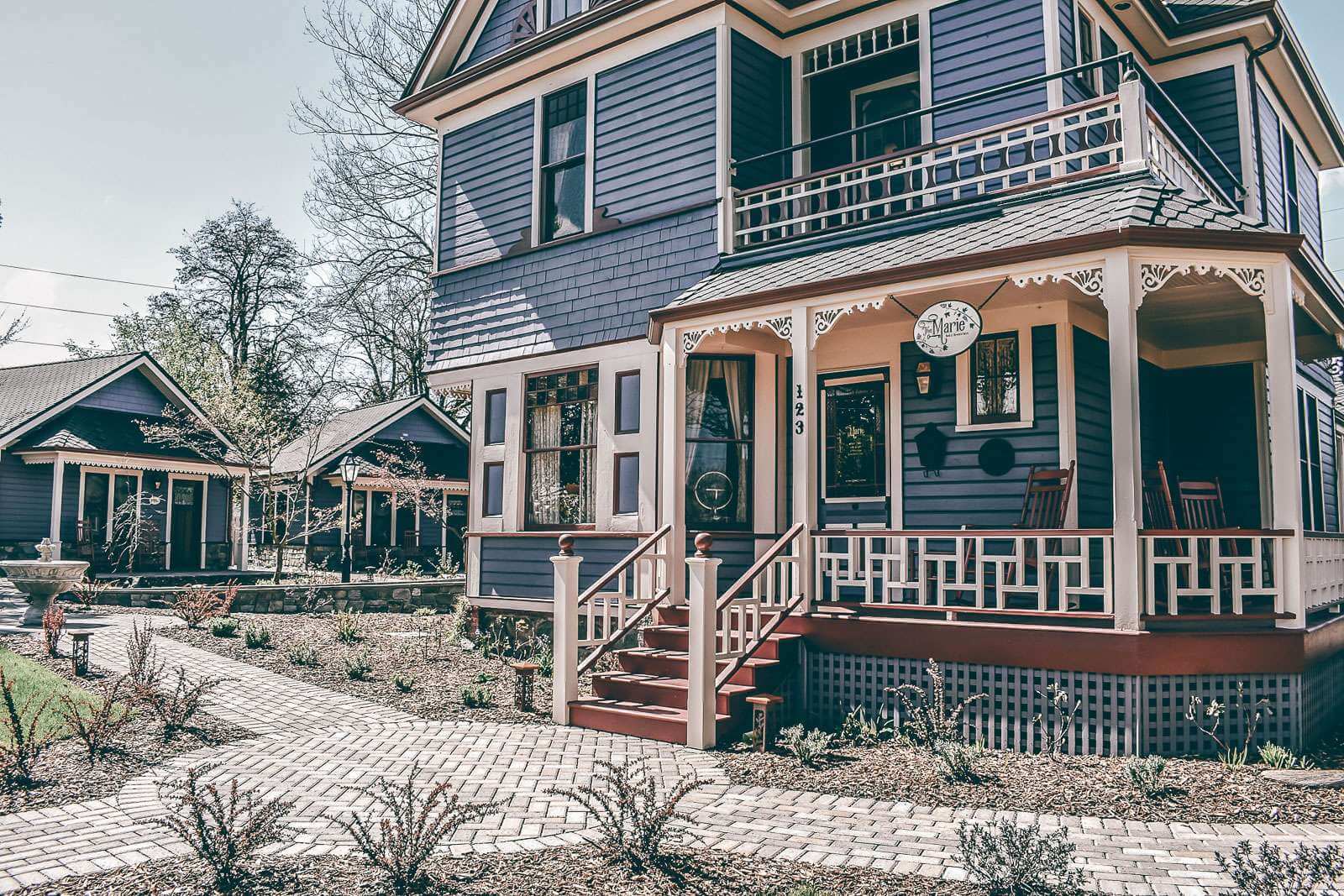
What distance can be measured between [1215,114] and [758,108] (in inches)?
224

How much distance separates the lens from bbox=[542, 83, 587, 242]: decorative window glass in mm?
12297

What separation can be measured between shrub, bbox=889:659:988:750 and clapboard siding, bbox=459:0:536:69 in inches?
387

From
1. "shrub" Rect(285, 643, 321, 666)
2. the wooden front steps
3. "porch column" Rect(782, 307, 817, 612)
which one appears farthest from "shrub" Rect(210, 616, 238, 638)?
"porch column" Rect(782, 307, 817, 612)

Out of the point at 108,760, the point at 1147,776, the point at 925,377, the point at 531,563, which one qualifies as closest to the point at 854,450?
the point at 925,377

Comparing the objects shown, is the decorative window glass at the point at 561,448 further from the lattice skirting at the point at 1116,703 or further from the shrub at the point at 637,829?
the shrub at the point at 637,829

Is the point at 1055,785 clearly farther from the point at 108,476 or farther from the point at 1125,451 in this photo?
the point at 108,476

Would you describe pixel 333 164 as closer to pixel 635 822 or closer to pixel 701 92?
pixel 701 92

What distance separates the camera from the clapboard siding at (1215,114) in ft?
39.2

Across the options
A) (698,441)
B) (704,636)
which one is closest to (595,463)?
(698,441)

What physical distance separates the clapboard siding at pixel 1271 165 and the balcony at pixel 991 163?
1.36 m

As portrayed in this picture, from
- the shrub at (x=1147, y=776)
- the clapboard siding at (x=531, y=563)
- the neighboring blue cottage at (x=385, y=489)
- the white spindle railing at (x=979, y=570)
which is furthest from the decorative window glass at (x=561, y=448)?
the neighboring blue cottage at (x=385, y=489)

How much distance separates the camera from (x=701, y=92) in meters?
11.0

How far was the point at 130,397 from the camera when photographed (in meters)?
25.0

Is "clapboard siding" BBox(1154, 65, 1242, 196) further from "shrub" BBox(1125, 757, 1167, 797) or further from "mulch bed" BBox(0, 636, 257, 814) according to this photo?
"mulch bed" BBox(0, 636, 257, 814)
